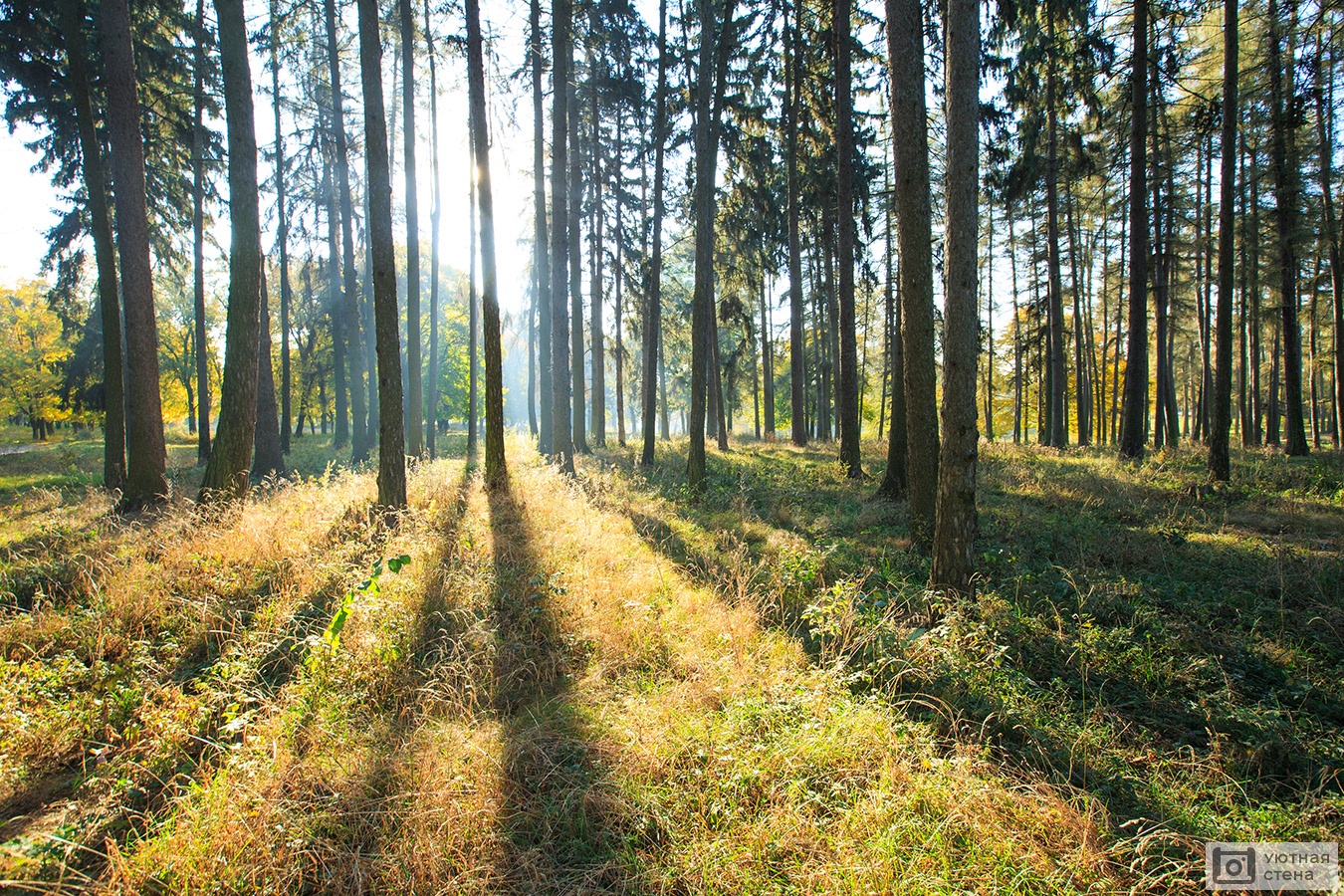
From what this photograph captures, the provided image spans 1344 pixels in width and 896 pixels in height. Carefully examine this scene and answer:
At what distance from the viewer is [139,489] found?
28.7ft

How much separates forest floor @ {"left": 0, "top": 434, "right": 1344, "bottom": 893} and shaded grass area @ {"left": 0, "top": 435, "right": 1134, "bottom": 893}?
0.07 feet

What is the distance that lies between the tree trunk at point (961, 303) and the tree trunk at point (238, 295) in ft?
32.0

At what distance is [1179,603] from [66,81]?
20.6 metres

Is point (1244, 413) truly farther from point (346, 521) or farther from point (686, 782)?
point (346, 521)

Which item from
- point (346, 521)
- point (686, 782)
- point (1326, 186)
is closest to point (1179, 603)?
point (686, 782)

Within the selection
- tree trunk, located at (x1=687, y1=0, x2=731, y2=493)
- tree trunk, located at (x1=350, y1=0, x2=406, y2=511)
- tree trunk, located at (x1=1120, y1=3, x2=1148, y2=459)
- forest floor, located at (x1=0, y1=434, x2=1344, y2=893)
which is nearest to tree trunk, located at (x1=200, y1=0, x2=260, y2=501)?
forest floor, located at (x1=0, y1=434, x2=1344, y2=893)

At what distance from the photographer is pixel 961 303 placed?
5355 millimetres

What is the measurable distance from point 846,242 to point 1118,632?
31.5ft

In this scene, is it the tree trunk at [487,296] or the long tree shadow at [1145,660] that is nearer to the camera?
the long tree shadow at [1145,660]

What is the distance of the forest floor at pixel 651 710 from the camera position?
Result: 2496 millimetres

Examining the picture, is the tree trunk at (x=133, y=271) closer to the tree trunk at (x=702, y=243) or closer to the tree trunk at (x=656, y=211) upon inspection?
the tree trunk at (x=702, y=243)

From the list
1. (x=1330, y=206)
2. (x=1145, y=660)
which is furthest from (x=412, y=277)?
(x=1330, y=206)

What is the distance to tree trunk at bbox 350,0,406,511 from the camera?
8.32 metres

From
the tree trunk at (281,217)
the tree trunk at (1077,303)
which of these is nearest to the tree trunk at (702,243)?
the tree trunk at (281,217)
